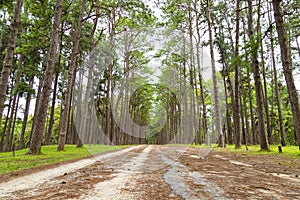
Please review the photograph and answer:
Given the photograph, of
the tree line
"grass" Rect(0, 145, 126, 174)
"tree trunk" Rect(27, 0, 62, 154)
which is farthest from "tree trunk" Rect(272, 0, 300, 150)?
"tree trunk" Rect(27, 0, 62, 154)

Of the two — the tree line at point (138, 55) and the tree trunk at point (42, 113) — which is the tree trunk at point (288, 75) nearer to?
the tree line at point (138, 55)

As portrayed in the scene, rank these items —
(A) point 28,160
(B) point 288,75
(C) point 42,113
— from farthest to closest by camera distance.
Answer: (C) point 42,113
(B) point 288,75
(A) point 28,160

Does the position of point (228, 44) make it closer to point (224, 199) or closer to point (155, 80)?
point (155, 80)

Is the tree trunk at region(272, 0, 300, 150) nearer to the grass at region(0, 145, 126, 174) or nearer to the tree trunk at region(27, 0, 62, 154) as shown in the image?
the grass at region(0, 145, 126, 174)

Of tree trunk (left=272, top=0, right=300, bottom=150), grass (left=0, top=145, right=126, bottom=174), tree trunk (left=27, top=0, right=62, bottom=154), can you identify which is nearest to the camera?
grass (left=0, top=145, right=126, bottom=174)

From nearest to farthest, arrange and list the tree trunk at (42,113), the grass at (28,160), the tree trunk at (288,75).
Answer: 1. the grass at (28,160)
2. the tree trunk at (288,75)
3. the tree trunk at (42,113)

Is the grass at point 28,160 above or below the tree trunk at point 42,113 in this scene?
below

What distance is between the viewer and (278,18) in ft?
28.3

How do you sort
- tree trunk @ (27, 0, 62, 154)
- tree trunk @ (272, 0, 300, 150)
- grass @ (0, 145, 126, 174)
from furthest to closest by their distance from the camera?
tree trunk @ (27, 0, 62, 154) → tree trunk @ (272, 0, 300, 150) → grass @ (0, 145, 126, 174)

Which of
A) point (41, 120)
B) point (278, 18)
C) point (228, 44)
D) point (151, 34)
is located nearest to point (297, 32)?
point (228, 44)

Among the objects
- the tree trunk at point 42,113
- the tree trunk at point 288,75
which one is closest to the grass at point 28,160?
the tree trunk at point 42,113

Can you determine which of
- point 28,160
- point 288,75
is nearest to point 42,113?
point 28,160

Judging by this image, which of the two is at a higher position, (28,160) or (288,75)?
(288,75)

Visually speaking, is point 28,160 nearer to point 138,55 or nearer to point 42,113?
point 42,113
